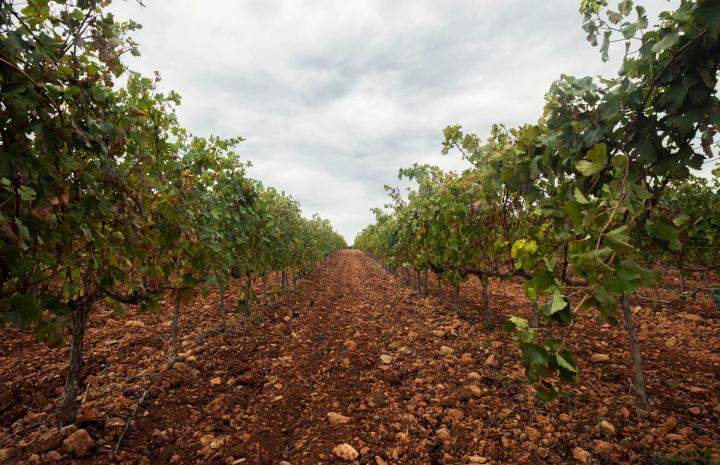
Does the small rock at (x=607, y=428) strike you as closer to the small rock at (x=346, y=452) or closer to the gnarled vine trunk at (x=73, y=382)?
the small rock at (x=346, y=452)

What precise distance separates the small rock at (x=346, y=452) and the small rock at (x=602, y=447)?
220 centimetres

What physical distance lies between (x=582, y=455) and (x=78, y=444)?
15.0 feet

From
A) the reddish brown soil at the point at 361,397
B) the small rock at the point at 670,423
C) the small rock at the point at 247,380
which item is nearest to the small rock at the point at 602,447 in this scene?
the reddish brown soil at the point at 361,397

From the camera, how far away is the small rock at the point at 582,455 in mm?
3027

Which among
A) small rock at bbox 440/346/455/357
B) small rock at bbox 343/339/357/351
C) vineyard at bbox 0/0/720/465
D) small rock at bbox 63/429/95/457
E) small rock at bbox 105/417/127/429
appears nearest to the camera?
vineyard at bbox 0/0/720/465

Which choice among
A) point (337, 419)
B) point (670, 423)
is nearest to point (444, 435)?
point (337, 419)

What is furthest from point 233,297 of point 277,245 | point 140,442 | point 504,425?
point 504,425

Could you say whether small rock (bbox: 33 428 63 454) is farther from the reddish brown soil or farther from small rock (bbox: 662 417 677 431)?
small rock (bbox: 662 417 677 431)

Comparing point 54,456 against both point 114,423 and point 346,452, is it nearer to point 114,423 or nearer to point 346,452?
point 114,423

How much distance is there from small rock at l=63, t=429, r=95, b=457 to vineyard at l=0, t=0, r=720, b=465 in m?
0.02

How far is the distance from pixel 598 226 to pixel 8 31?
8.67 feet

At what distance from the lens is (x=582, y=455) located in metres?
3.06

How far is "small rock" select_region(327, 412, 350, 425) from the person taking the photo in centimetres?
379

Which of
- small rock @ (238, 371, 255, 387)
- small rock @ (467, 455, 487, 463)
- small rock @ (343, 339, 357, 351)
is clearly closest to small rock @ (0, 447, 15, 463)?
small rock @ (238, 371, 255, 387)
